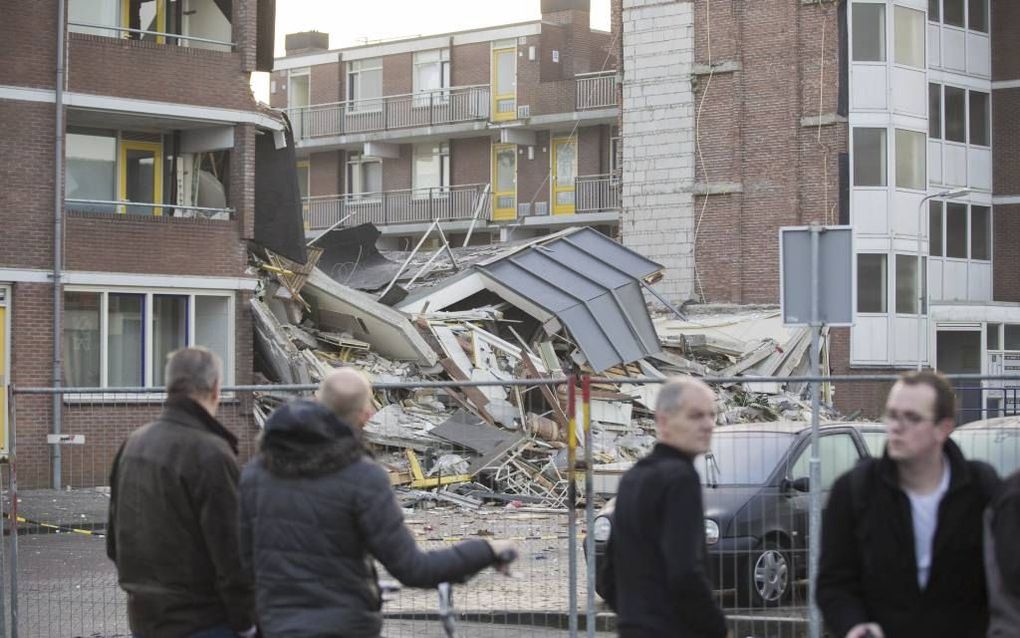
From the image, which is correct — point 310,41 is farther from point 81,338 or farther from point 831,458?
point 831,458

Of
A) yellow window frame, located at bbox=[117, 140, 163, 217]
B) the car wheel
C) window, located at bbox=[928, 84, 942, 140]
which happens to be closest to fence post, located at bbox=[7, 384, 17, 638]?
the car wheel

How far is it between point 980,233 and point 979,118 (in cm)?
343

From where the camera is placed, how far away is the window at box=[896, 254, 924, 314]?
140 feet

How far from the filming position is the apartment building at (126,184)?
2620 cm

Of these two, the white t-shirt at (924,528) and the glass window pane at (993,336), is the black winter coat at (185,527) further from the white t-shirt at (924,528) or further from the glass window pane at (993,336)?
the glass window pane at (993,336)

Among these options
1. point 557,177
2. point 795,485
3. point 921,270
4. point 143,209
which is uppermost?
point 557,177

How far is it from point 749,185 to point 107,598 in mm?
34693

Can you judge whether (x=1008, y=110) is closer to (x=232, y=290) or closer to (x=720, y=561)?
(x=232, y=290)

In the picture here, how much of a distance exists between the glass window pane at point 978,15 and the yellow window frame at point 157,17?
25700 mm

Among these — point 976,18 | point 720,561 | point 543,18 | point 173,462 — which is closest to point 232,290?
point 720,561

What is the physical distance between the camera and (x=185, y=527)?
20.0ft

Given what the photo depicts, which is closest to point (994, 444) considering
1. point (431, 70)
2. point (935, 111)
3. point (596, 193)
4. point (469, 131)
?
point (935, 111)

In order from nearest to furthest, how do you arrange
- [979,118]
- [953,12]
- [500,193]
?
[953,12]
[979,118]
[500,193]

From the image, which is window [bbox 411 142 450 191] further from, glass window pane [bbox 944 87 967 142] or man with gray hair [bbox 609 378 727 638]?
man with gray hair [bbox 609 378 727 638]
